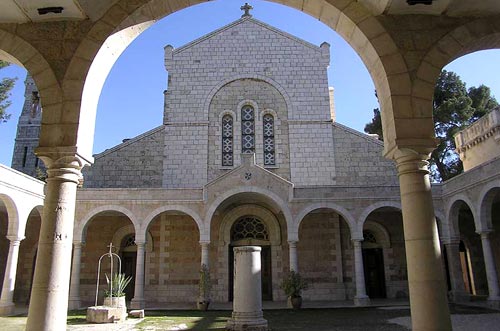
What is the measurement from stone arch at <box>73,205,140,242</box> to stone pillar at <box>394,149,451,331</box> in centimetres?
1182

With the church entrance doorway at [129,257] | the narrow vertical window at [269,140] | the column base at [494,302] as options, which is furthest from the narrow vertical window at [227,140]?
the column base at [494,302]

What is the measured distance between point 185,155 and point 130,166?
2424mm

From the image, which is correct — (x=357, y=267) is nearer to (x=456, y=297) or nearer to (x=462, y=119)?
(x=456, y=297)

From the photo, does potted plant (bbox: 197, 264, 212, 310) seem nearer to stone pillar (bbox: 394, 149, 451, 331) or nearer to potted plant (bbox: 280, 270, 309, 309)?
potted plant (bbox: 280, 270, 309, 309)

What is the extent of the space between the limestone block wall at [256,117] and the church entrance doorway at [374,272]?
4.70 meters

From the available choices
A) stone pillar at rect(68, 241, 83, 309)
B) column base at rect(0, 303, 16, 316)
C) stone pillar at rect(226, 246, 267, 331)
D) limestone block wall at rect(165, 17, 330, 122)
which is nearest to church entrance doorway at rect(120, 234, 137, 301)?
stone pillar at rect(68, 241, 83, 309)

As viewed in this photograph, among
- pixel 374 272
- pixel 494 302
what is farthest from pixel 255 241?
pixel 494 302

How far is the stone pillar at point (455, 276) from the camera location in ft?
47.4

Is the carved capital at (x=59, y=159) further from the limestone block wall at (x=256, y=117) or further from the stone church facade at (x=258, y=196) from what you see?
the limestone block wall at (x=256, y=117)

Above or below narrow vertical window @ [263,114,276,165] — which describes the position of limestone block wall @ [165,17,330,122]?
above

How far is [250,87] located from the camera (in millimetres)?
19344

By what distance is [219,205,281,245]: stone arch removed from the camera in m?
16.6

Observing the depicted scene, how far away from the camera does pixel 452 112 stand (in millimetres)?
25000

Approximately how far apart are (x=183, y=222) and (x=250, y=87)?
6.97 metres
